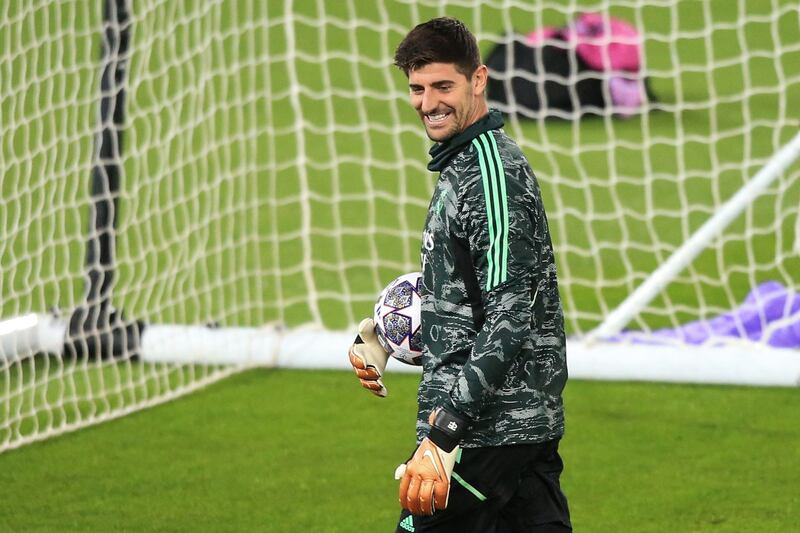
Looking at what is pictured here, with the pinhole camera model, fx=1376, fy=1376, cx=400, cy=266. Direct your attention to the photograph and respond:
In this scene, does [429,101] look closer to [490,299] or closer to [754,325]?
[490,299]

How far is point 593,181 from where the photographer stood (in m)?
9.05

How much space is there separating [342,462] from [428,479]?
7.99 ft

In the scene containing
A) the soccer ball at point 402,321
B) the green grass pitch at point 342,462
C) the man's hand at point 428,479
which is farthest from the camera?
the green grass pitch at point 342,462

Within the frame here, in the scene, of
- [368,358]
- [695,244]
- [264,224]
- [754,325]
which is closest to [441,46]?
[368,358]

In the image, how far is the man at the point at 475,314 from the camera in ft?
9.27

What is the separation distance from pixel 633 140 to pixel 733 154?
98 cm

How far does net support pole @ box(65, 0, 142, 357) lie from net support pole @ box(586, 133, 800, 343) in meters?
2.18

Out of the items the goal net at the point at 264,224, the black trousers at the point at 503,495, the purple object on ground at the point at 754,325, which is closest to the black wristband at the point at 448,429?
the black trousers at the point at 503,495

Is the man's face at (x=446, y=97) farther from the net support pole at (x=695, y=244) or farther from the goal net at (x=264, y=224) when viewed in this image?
the net support pole at (x=695, y=244)

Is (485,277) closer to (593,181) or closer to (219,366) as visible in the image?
(219,366)

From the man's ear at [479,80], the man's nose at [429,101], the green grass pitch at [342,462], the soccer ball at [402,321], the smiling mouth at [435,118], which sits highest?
the man's ear at [479,80]

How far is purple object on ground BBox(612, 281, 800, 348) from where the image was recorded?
20.0 feet

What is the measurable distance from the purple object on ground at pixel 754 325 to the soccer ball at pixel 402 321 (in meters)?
3.09

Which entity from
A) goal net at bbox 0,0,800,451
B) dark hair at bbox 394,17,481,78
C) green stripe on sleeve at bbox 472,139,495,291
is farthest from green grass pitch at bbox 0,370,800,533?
dark hair at bbox 394,17,481,78
